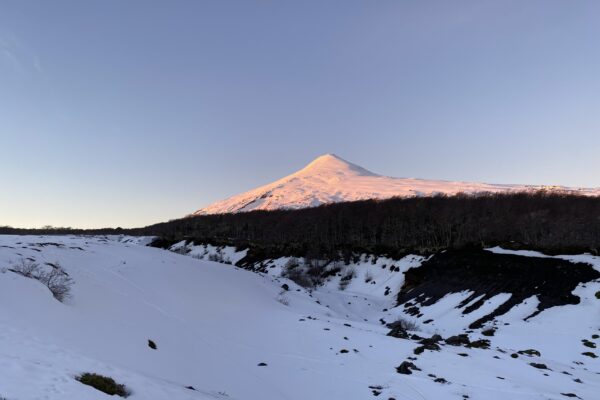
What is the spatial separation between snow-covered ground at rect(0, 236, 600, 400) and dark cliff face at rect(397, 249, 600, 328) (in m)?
1.20

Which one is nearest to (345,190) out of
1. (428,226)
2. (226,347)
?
(428,226)

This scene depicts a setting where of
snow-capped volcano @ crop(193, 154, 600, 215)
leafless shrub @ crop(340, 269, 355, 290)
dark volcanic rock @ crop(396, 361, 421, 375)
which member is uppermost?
snow-capped volcano @ crop(193, 154, 600, 215)

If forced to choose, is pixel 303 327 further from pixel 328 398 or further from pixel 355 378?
pixel 328 398

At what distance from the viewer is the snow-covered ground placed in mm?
9609

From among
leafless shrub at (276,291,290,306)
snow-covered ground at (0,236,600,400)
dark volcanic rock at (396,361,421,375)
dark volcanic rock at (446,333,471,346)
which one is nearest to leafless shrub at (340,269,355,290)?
leafless shrub at (276,291,290,306)

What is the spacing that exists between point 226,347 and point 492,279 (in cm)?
2697

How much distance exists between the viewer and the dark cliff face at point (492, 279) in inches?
1100

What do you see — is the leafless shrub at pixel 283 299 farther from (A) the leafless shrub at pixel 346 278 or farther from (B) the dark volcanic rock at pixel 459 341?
(A) the leafless shrub at pixel 346 278

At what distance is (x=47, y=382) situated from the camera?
23.5ft

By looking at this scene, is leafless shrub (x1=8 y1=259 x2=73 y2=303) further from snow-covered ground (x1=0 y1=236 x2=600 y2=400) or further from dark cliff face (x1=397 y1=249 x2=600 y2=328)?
dark cliff face (x1=397 y1=249 x2=600 y2=328)

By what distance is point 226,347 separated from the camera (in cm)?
1838

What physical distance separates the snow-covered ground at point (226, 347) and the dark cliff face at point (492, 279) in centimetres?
120

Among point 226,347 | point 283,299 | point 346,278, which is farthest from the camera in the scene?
point 346,278

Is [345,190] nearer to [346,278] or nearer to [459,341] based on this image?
[346,278]
